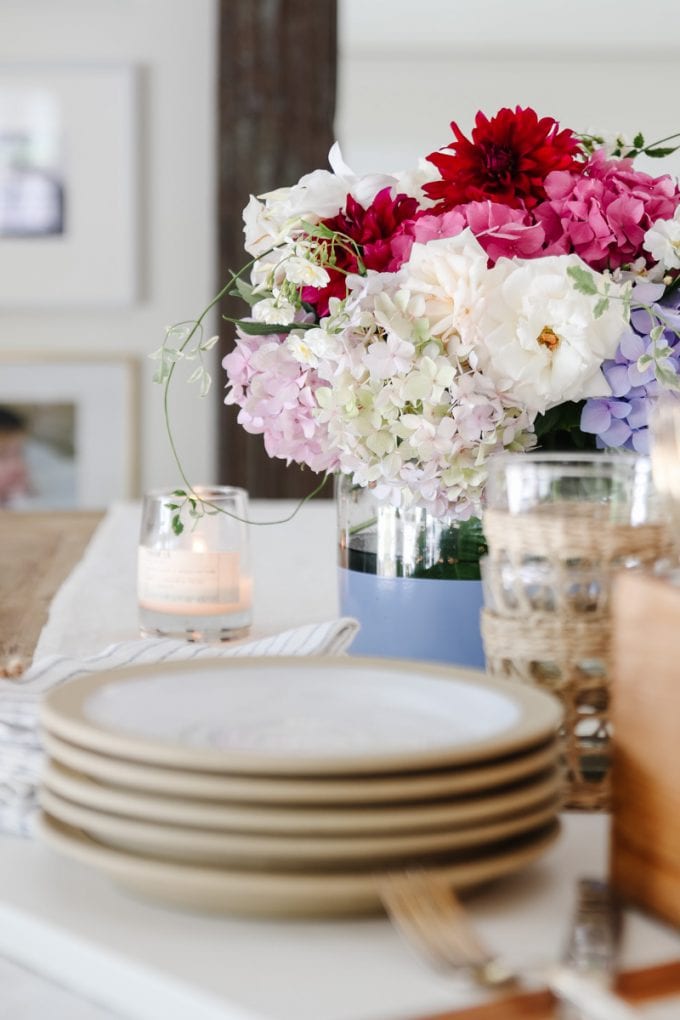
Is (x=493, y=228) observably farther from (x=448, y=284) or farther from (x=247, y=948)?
(x=247, y=948)

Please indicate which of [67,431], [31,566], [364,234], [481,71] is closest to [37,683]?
[364,234]

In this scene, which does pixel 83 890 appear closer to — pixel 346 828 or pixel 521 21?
pixel 346 828

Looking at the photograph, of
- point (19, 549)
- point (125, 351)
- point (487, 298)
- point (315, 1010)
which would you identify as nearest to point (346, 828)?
point (315, 1010)

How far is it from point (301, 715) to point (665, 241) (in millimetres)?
415

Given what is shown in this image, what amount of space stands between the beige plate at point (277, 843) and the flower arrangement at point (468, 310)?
1.20 feet

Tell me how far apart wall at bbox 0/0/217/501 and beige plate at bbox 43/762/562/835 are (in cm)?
339

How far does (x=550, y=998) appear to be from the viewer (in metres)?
0.41

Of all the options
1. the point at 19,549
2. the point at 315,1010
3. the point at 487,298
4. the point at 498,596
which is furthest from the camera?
the point at 19,549

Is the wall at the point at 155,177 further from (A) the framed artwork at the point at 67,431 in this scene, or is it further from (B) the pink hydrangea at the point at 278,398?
(B) the pink hydrangea at the point at 278,398

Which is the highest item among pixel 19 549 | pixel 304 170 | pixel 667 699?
pixel 304 170

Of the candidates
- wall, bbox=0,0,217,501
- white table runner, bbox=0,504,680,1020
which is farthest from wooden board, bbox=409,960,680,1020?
wall, bbox=0,0,217,501

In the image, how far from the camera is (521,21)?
13.8 feet

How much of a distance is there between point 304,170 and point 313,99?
0.64 ft

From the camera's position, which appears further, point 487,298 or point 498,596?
point 487,298
